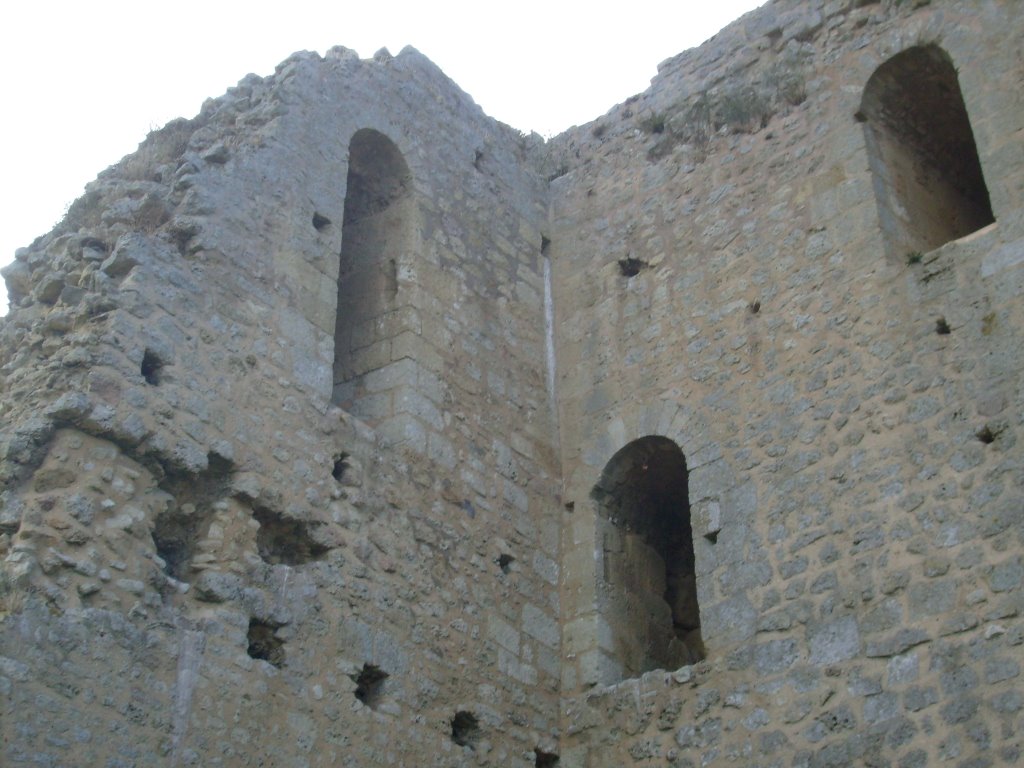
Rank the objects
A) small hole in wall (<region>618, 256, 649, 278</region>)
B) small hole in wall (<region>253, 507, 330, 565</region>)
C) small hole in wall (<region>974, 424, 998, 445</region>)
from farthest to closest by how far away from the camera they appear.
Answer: small hole in wall (<region>618, 256, 649, 278</region>), small hole in wall (<region>253, 507, 330, 565</region>), small hole in wall (<region>974, 424, 998, 445</region>)

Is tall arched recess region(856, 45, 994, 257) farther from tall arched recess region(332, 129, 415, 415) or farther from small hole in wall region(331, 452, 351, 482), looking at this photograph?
small hole in wall region(331, 452, 351, 482)

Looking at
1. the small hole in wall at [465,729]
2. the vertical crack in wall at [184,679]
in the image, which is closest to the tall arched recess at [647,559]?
the small hole in wall at [465,729]

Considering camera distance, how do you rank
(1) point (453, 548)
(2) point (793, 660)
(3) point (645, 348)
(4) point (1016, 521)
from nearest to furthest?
(4) point (1016, 521), (2) point (793, 660), (1) point (453, 548), (3) point (645, 348)

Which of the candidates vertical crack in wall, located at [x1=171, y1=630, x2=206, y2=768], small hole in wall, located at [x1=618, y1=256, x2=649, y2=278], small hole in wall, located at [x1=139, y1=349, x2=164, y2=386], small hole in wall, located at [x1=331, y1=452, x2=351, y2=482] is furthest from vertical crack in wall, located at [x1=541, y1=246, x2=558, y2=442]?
vertical crack in wall, located at [x1=171, y1=630, x2=206, y2=768]

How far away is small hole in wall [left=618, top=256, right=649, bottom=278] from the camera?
929cm

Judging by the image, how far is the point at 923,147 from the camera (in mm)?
8688

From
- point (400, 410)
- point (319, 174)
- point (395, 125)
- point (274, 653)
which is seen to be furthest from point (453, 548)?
point (395, 125)

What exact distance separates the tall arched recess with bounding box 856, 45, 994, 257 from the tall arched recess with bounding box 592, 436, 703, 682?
6.42 ft

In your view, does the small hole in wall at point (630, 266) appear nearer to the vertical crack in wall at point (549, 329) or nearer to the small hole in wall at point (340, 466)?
the vertical crack in wall at point (549, 329)

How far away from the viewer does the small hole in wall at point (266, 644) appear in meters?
6.61

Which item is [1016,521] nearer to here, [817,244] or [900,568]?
[900,568]

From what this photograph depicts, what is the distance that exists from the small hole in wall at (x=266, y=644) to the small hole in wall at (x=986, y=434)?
3451 mm

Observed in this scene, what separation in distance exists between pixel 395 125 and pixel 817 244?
281cm

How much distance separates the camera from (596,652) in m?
8.05
